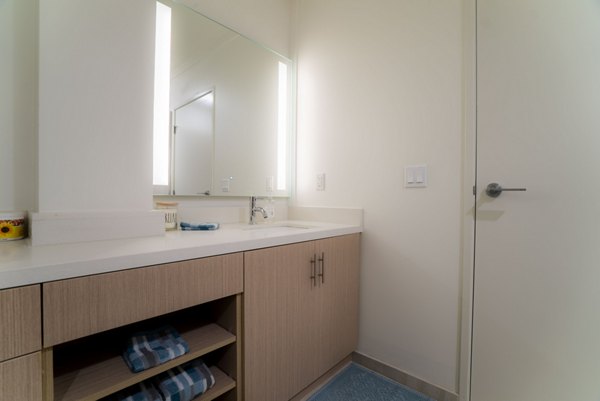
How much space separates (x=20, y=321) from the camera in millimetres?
562

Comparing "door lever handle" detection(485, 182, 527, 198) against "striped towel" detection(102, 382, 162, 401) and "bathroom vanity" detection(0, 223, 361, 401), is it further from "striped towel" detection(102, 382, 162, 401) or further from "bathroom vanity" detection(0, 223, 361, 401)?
"striped towel" detection(102, 382, 162, 401)

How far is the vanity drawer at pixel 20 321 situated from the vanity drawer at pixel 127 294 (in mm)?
16

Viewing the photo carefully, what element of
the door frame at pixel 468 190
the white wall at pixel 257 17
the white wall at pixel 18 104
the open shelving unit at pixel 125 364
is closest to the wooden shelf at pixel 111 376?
the open shelving unit at pixel 125 364

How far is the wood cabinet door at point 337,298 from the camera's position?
1335 millimetres

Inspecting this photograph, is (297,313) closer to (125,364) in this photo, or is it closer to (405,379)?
(125,364)

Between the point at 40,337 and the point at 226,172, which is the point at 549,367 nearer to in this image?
the point at 40,337

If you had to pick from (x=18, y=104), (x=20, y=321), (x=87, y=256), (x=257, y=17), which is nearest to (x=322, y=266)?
(x=87, y=256)

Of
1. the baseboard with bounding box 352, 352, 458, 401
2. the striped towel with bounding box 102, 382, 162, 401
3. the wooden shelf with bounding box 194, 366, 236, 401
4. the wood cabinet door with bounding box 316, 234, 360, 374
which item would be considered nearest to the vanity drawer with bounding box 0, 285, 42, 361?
the striped towel with bounding box 102, 382, 162, 401

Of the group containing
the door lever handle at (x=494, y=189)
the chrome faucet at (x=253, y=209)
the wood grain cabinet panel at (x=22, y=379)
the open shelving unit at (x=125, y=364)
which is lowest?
the open shelving unit at (x=125, y=364)

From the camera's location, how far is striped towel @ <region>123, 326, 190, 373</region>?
0.80 m

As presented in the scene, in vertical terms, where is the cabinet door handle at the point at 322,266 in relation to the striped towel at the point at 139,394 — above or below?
above

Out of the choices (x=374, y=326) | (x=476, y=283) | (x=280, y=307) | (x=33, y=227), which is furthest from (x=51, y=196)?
(x=476, y=283)

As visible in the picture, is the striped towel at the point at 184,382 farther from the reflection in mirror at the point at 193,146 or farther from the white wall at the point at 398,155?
the white wall at the point at 398,155

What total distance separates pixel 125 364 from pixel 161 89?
124cm
